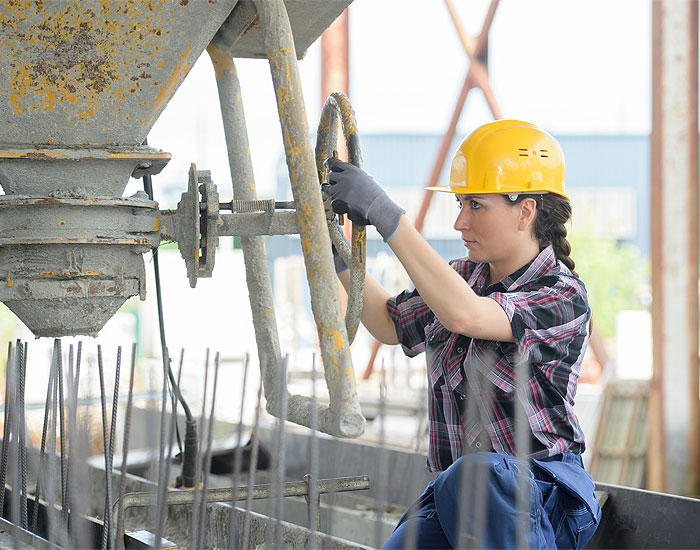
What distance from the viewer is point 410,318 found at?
8.91 ft

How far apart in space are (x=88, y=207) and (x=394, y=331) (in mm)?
1118

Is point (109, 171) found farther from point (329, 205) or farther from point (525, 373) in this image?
point (525, 373)

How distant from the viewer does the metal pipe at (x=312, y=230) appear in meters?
2.03

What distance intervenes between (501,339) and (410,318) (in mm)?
557

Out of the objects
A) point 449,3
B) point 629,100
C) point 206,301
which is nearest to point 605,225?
point 629,100

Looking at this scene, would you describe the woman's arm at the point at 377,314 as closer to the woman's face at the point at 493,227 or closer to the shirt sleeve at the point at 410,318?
the shirt sleeve at the point at 410,318

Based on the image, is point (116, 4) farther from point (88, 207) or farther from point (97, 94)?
point (88, 207)

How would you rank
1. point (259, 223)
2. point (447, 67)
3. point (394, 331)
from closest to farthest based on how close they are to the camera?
point (259, 223) < point (394, 331) < point (447, 67)

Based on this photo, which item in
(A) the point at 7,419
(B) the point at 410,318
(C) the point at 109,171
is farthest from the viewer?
(B) the point at 410,318

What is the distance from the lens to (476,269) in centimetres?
264

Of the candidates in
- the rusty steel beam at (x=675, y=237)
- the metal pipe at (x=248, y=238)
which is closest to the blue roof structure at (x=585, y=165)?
the rusty steel beam at (x=675, y=237)

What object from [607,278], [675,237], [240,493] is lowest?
[240,493]

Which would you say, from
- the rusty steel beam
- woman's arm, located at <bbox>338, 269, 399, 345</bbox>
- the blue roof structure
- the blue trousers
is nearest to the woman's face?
woman's arm, located at <bbox>338, 269, 399, 345</bbox>

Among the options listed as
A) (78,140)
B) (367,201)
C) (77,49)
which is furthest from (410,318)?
(77,49)
